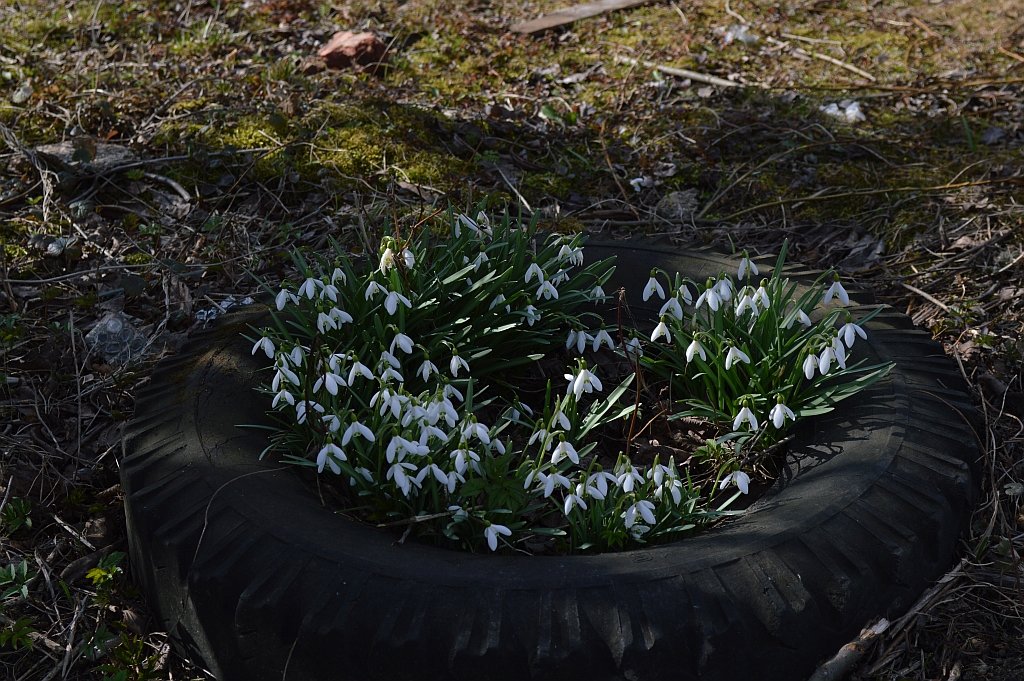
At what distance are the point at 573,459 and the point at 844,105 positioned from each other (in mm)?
3819

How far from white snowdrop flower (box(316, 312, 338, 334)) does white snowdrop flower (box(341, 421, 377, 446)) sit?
1.29ft

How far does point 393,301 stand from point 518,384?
0.63 m

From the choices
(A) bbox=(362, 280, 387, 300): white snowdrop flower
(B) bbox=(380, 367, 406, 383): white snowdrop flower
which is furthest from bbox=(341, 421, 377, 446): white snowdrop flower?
(A) bbox=(362, 280, 387, 300): white snowdrop flower

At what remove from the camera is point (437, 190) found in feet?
14.5

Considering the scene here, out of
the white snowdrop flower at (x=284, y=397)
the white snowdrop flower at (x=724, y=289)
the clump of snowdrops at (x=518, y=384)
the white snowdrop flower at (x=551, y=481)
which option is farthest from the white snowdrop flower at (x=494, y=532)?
the white snowdrop flower at (x=724, y=289)

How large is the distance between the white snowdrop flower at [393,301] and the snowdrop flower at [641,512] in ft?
2.72

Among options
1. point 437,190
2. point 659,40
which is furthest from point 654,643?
point 659,40

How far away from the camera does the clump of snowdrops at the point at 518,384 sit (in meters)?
2.33

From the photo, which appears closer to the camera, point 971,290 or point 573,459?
point 573,459

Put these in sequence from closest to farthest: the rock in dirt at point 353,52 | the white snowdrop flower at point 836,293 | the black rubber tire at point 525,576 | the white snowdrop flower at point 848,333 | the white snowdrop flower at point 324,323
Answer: the black rubber tire at point 525,576, the white snowdrop flower at point 848,333, the white snowdrop flower at point 324,323, the white snowdrop flower at point 836,293, the rock in dirt at point 353,52

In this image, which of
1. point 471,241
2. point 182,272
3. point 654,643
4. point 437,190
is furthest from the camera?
point 437,190

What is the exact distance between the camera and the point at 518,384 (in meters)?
3.05

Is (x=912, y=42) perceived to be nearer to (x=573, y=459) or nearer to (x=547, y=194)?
(x=547, y=194)

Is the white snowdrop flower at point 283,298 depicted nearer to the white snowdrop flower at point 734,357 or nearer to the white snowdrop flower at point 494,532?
the white snowdrop flower at point 494,532
